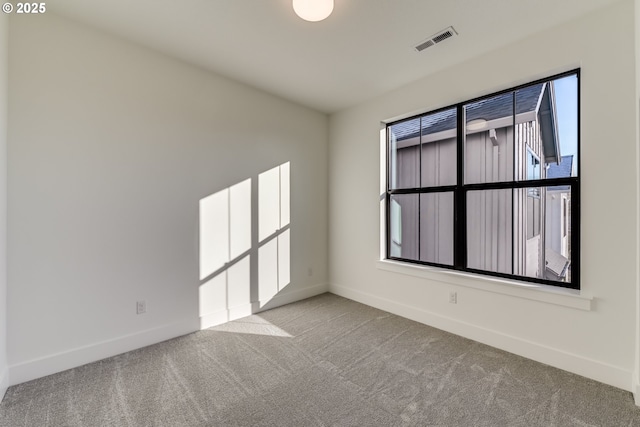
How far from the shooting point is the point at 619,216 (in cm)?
188

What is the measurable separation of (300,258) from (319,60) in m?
2.41

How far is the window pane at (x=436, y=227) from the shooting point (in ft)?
9.76

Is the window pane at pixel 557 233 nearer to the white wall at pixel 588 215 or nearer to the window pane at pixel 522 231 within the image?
the window pane at pixel 522 231

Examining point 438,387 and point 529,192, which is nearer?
point 438,387

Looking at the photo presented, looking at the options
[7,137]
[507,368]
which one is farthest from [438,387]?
[7,137]

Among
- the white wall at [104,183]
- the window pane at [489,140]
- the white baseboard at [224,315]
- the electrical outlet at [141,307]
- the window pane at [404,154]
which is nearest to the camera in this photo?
the white wall at [104,183]

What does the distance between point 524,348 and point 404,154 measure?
7.67 feet

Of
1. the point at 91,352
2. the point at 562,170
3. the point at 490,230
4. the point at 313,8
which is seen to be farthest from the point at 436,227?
the point at 91,352

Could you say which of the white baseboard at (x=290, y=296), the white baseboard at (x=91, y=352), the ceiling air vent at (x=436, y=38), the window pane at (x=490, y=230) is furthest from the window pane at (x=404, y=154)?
the white baseboard at (x=91, y=352)

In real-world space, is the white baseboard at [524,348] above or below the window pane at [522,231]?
below

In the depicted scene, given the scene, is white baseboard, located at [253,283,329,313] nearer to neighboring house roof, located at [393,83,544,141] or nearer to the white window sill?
the white window sill

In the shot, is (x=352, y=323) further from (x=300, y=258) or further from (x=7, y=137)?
(x=7, y=137)

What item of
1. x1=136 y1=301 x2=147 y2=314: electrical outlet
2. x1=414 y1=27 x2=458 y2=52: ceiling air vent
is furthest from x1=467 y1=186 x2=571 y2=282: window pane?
x1=136 y1=301 x2=147 y2=314: electrical outlet

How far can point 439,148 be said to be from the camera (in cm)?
308
